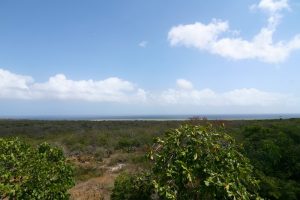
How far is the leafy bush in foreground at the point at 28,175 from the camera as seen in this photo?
8.29m

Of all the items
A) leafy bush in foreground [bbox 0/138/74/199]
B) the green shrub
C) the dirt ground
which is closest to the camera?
the green shrub

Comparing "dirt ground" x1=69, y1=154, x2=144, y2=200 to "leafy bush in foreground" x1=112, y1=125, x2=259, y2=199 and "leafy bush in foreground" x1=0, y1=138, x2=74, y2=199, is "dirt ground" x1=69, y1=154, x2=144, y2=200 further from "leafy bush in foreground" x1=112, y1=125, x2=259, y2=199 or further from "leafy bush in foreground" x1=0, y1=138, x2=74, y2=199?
"leafy bush in foreground" x1=112, y1=125, x2=259, y2=199

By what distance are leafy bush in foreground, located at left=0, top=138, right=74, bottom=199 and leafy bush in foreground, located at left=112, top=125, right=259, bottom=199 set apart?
2.79m

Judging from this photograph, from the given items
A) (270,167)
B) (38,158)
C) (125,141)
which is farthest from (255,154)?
(125,141)

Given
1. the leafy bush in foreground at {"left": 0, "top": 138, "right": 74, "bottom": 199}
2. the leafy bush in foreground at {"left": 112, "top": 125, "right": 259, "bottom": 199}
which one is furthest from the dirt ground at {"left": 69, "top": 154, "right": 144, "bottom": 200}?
the leafy bush in foreground at {"left": 112, "top": 125, "right": 259, "bottom": 199}

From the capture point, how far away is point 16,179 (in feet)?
28.2

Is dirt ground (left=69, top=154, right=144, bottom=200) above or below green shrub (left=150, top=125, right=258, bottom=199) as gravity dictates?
below

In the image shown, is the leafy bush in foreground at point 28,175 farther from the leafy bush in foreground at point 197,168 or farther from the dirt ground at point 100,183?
the dirt ground at point 100,183

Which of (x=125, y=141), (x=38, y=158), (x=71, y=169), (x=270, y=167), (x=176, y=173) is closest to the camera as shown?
(x=176, y=173)

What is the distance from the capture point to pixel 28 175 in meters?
8.55

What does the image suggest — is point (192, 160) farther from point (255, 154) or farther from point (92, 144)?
point (92, 144)

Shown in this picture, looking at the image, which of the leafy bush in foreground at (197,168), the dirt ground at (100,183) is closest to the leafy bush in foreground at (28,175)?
the leafy bush in foreground at (197,168)

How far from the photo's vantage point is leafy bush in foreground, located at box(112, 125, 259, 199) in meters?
6.79

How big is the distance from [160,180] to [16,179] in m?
3.58
